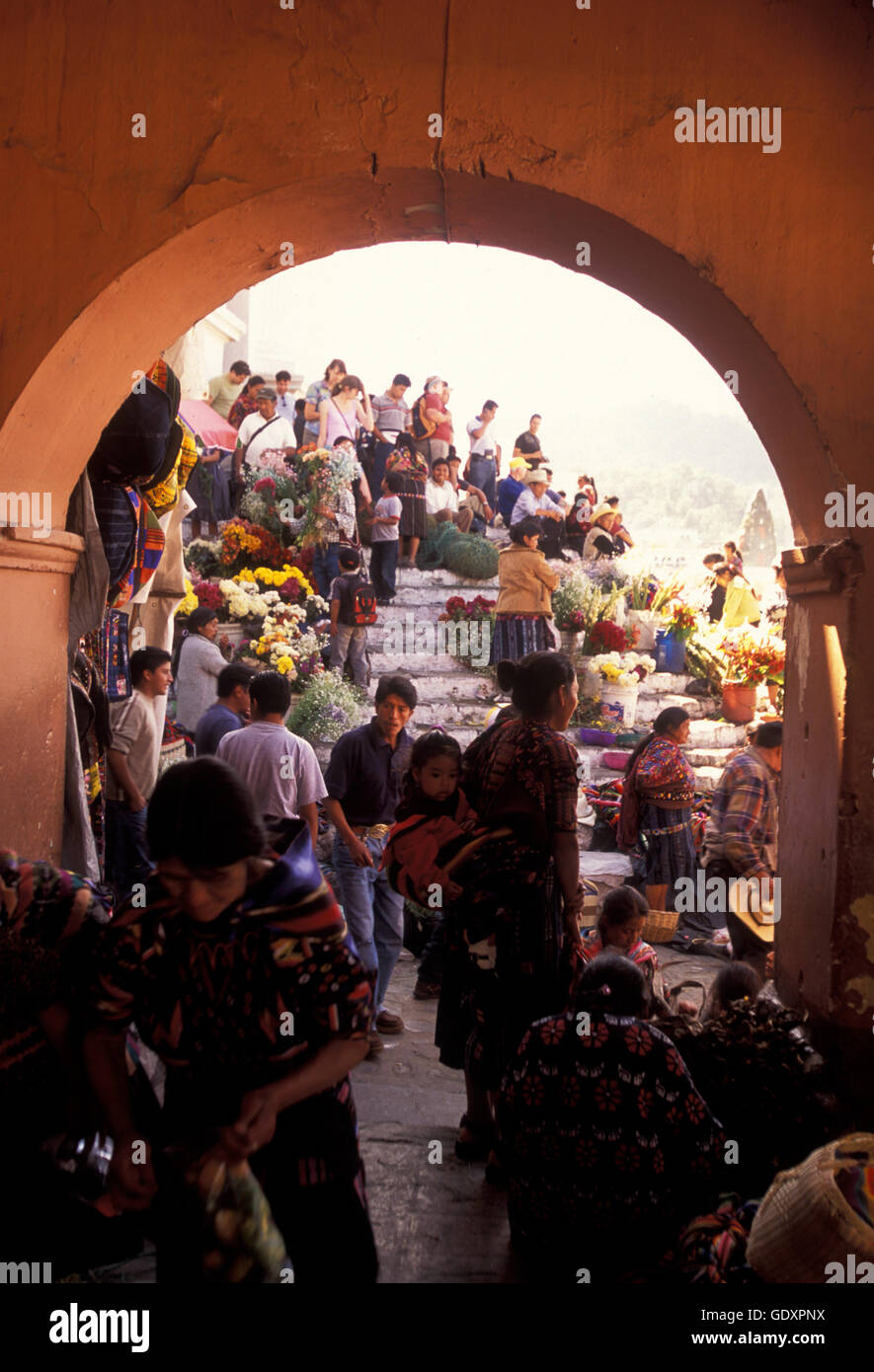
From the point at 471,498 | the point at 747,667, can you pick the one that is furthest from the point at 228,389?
the point at 747,667

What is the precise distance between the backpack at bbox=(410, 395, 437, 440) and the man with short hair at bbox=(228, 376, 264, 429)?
7.33 feet

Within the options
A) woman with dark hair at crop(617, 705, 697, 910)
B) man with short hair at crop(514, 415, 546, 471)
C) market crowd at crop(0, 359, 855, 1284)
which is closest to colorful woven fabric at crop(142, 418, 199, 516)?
market crowd at crop(0, 359, 855, 1284)

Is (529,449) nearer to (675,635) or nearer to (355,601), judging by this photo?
(675,635)

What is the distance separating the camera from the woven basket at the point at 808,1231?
2316 millimetres

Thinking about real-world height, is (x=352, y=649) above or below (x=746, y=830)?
above

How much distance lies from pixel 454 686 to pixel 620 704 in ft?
5.96

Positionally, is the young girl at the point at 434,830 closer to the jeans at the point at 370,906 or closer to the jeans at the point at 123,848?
the jeans at the point at 370,906

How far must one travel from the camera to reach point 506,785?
3.66m

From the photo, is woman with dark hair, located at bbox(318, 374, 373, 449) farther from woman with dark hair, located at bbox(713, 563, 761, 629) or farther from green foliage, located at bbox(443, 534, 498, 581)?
woman with dark hair, located at bbox(713, 563, 761, 629)

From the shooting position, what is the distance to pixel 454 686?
1109cm

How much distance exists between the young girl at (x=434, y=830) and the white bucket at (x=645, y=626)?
866 cm

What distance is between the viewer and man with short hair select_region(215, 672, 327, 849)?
498cm

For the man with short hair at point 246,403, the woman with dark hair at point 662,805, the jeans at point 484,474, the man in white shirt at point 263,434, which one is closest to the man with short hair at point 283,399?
the man with short hair at point 246,403
